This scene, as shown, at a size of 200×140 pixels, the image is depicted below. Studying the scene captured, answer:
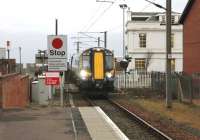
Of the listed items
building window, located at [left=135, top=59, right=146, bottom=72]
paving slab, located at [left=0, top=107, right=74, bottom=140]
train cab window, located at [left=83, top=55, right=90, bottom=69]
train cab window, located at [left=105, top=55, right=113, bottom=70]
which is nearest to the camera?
paving slab, located at [left=0, top=107, right=74, bottom=140]

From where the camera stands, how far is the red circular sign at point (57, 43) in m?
25.9

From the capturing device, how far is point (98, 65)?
3875cm

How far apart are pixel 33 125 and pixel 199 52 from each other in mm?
26442

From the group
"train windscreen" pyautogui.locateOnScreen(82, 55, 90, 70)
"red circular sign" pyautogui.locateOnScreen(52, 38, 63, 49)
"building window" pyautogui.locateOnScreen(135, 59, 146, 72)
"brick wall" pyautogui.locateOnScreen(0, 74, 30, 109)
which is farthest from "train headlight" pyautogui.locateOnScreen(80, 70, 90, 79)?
"building window" pyautogui.locateOnScreen(135, 59, 146, 72)

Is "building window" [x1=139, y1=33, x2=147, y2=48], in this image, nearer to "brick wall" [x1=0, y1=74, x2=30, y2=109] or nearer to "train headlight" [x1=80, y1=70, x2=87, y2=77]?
"train headlight" [x1=80, y1=70, x2=87, y2=77]

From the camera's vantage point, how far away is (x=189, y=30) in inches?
1810

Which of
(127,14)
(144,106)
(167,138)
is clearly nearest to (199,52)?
(144,106)

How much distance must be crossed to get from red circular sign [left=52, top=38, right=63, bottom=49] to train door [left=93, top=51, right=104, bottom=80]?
1286cm

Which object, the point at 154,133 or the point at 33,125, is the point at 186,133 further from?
the point at 33,125

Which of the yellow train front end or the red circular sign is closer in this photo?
the red circular sign

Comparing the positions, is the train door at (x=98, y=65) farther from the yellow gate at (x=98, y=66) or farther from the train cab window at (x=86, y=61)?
the train cab window at (x=86, y=61)

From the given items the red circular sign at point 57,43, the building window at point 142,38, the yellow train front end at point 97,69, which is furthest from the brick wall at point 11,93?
the building window at point 142,38

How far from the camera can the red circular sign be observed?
84.8 ft

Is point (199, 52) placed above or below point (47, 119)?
above
